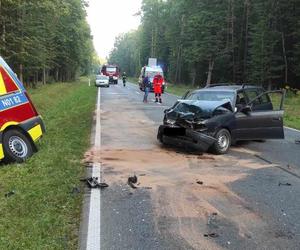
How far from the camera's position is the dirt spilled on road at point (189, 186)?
5.61 meters

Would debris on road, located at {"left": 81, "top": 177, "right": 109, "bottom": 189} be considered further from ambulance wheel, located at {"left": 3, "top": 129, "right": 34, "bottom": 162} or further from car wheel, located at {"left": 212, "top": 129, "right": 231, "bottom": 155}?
car wheel, located at {"left": 212, "top": 129, "right": 231, "bottom": 155}

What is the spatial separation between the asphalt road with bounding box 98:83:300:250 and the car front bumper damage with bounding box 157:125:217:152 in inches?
8.5

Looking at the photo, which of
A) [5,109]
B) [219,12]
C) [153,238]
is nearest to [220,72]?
[219,12]

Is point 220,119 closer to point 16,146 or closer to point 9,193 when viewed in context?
point 16,146

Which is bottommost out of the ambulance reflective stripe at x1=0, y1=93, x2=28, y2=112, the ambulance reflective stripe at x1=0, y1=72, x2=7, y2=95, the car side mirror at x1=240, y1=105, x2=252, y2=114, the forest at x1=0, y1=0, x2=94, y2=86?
the car side mirror at x1=240, y1=105, x2=252, y2=114

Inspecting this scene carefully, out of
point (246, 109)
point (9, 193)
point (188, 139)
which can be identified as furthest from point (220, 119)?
point (9, 193)

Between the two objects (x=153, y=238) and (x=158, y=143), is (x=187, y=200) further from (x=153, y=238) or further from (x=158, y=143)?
(x=158, y=143)

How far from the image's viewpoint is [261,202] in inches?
273

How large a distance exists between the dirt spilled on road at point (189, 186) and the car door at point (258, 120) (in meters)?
1.55

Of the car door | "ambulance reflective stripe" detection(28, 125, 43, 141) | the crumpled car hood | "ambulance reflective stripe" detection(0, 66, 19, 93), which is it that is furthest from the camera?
the car door

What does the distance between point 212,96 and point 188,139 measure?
2224mm

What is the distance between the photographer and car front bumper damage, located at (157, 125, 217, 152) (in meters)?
10.6

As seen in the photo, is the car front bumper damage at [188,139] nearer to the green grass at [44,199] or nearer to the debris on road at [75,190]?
the green grass at [44,199]

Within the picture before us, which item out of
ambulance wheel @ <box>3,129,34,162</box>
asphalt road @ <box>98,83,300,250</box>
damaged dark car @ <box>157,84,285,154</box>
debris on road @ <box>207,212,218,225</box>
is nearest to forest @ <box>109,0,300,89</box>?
damaged dark car @ <box>157,84,285,154</box>
